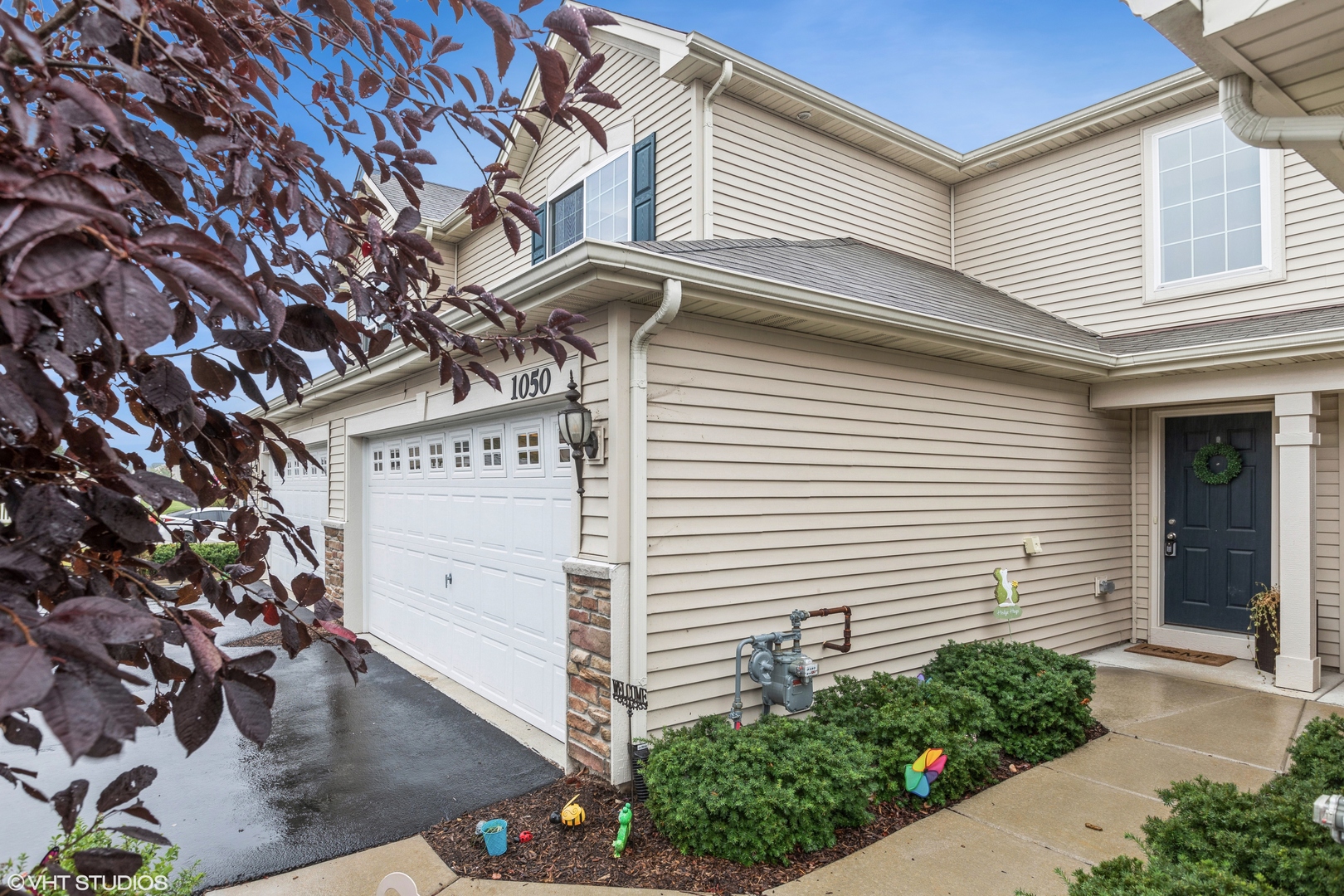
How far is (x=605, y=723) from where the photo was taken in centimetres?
407

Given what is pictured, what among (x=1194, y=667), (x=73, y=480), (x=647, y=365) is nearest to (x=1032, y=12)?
(x=1194, y=667)

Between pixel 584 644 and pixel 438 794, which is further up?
pixel 584 644

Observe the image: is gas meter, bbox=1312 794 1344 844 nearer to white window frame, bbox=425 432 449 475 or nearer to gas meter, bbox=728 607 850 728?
gas meter, bbox=728 607 850 728

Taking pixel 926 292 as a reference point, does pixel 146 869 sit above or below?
below

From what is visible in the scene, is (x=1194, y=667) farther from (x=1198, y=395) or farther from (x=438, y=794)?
(x=438, y=794)

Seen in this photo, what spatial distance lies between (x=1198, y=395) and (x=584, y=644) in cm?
588

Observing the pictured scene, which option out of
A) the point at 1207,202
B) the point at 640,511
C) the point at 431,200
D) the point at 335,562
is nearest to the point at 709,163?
the point at 640,511

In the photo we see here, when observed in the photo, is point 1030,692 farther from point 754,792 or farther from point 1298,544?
point 1298,544

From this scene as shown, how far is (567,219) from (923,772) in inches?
288

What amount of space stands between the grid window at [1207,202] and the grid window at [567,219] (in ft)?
20.5

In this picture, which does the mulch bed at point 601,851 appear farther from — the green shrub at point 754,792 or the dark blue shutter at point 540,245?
the dark blue shutter at point 540,245

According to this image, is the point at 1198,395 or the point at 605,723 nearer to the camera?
the point at 605,723

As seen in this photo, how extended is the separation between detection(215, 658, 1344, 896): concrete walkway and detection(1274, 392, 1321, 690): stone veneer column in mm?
486

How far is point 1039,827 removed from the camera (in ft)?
12.0
